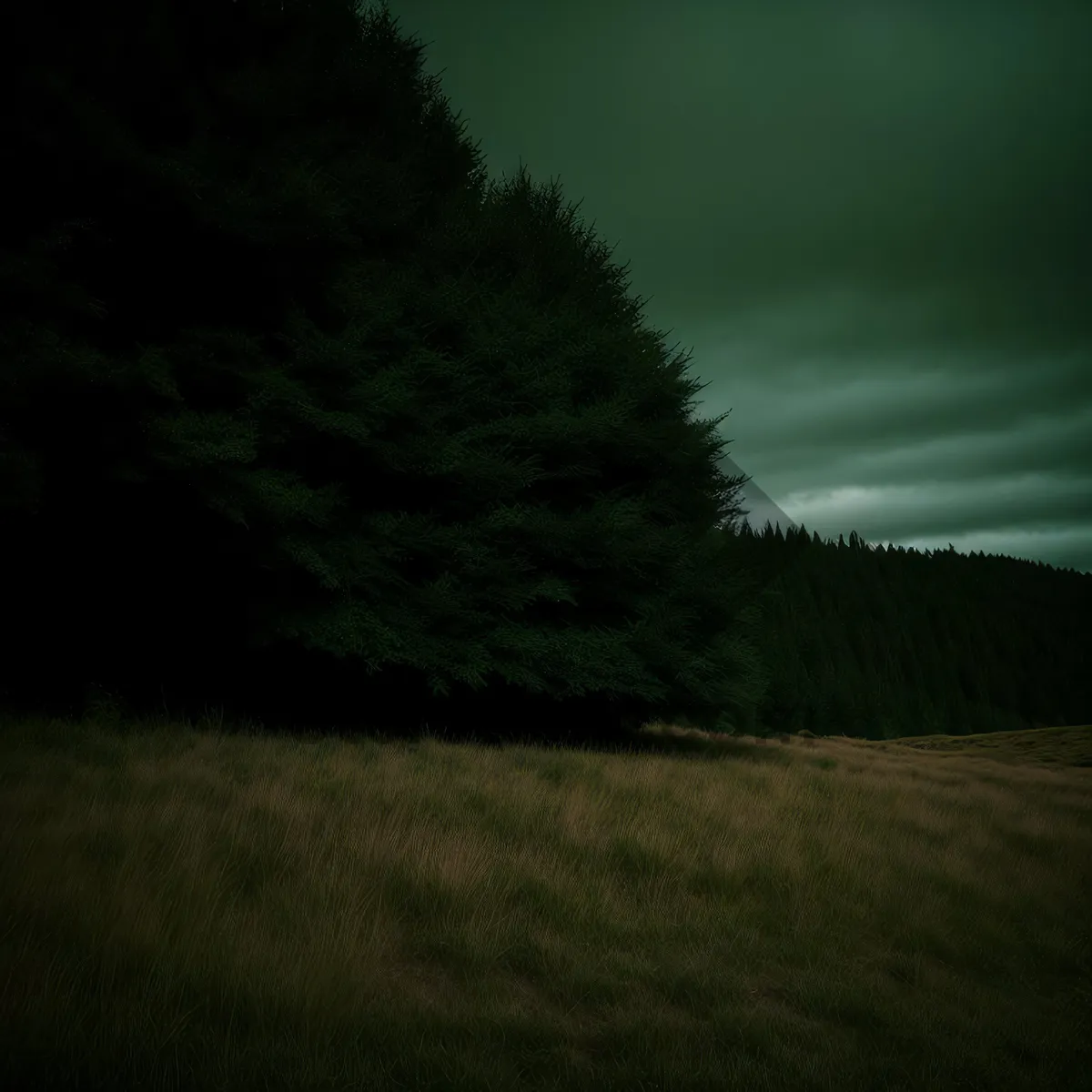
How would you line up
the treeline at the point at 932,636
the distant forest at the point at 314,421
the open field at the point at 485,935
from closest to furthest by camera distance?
the open field at the point at 485,935 → the distant forest at the point at 314,421 → the treeline at the point at 932,636

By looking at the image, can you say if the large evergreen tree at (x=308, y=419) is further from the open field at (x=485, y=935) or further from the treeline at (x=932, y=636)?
the treeline at (x=932, y=636)

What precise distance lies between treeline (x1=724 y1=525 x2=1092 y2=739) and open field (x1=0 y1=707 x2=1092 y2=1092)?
3116 inches

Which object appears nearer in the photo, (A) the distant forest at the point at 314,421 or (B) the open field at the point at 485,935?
(B) the open field at the point at 485,935

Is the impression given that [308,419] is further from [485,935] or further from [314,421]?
[485,935]

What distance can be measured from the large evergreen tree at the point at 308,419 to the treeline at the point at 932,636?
73397 millimetres

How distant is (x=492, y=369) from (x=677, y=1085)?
1122 centimetres

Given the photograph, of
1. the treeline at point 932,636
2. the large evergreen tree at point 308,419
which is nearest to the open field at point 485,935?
the large evergreen tree at point 308,419

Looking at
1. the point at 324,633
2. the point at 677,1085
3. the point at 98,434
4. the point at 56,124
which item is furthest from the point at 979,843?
the point at 56,124

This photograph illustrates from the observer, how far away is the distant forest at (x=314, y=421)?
9.27 m

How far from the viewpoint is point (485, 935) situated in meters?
4.28

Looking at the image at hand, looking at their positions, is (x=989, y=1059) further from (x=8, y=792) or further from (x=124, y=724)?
(x=124, y=724)

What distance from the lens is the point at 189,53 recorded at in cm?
1114

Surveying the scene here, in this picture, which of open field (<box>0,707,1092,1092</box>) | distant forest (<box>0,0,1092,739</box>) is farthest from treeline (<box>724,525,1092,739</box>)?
open field (<box>0,707,1092,1092</box>)

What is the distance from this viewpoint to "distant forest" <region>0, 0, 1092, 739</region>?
365 inches
